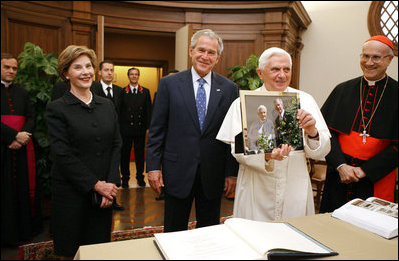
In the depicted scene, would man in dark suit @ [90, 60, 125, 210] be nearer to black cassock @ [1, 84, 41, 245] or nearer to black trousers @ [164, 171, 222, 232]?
black cassock @ [1, 84, 41, 245]

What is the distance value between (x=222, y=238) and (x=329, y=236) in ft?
1.34

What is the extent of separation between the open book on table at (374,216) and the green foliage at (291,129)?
0.38 m

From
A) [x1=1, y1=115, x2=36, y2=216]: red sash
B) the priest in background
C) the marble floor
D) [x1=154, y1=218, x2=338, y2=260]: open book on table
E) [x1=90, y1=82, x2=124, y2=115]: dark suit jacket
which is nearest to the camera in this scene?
[x1=154, y1=218, x2=338, y2=260]: open book on table

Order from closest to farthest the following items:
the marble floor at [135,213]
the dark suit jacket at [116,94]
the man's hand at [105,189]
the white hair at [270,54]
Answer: the white hair at [270,54] → the man's hand at [105,189] → the marble floor at [135,213] → the dark suit jacket at [116,94]

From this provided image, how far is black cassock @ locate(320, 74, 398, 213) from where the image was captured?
208 centimetres

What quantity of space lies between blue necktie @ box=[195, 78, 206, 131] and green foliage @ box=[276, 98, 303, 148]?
2.62 ft

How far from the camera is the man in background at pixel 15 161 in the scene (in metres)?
3.23

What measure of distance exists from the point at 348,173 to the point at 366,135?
287mm

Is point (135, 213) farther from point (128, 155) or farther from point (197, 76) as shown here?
point (197, 76)

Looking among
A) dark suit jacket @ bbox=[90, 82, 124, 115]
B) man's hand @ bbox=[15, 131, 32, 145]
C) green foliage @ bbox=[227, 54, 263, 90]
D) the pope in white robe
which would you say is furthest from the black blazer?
green foliage @ bbox=[227, 54, 263, 90]

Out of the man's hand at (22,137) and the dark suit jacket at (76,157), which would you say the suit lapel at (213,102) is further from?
the man's hand at (22,137)

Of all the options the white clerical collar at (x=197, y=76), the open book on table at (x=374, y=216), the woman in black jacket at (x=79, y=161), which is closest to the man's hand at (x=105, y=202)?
the woman in black jacket at (x=79, y=161)

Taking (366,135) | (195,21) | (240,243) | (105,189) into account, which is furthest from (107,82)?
(240,243)

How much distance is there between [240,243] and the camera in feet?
3.62
